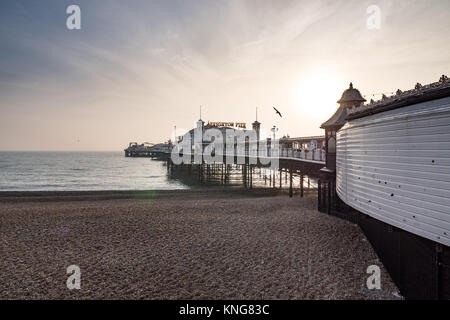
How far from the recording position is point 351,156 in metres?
9.88

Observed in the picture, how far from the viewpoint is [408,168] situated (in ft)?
20.7

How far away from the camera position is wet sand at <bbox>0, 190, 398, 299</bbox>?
748 centimetres

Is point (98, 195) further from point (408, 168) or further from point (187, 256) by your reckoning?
point (408, 168)

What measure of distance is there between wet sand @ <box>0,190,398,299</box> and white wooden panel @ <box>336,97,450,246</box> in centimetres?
273

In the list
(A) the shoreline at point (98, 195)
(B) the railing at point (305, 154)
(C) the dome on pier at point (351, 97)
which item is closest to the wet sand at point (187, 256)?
(B) the railing at point (305, 154)

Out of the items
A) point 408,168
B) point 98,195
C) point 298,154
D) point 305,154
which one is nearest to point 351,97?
point 305,154

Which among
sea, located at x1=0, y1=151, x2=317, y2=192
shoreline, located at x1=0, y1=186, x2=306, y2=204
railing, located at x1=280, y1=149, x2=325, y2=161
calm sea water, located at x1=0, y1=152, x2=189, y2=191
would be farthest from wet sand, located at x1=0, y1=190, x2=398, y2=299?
calm sea water, located at x1=0, y1=152, x2=189, y2=191

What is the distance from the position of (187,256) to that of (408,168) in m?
7.94

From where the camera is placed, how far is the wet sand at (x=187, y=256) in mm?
7484

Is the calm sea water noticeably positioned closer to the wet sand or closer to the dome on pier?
the wet sand
